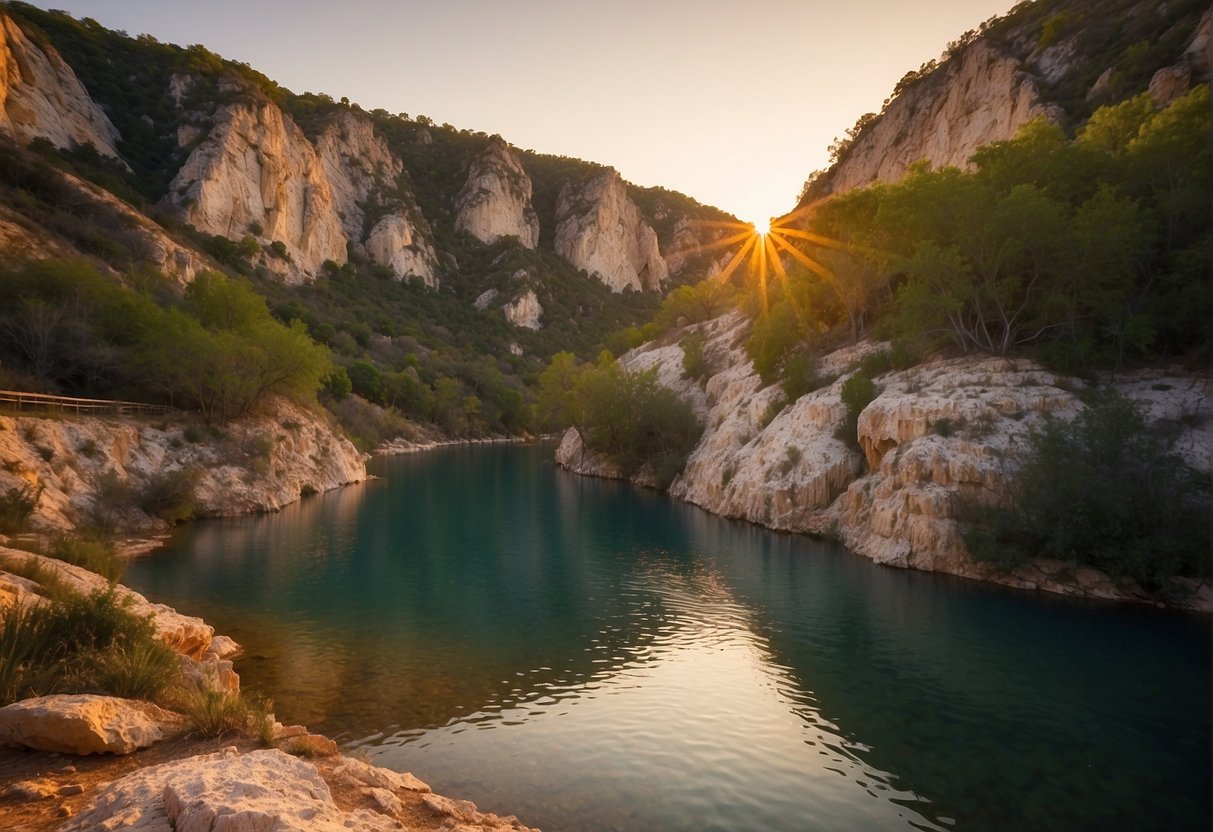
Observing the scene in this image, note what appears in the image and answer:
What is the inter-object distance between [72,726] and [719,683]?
39.9ft

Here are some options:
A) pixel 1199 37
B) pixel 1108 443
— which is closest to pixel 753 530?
pixel 1108 443

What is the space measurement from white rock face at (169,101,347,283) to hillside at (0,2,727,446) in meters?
0.28

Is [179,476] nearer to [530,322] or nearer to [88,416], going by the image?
[88,416]

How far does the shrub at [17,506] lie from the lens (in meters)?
20.3

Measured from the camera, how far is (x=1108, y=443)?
22875 mm

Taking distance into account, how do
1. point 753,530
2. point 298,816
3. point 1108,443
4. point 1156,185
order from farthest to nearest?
point 753,530 → point 1156,185 → point 1108,443 → point 298,816

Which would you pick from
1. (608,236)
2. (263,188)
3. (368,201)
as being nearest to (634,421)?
(263,188)

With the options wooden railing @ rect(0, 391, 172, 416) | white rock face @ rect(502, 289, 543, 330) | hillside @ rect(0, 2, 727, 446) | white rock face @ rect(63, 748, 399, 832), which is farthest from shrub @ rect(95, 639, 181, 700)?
white rock face @ rect(502, 289, 543, 330)

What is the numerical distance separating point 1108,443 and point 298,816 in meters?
26.3

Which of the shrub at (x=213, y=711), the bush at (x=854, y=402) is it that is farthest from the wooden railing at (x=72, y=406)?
the bush at (x=854, y=402)

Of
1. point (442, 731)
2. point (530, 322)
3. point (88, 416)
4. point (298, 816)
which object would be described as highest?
point (530, 322)

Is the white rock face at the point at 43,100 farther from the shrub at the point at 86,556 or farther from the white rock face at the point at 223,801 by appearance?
the white rock face at the point at 223,801

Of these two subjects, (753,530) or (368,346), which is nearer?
(753,530)

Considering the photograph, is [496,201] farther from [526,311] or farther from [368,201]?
[526,311]
